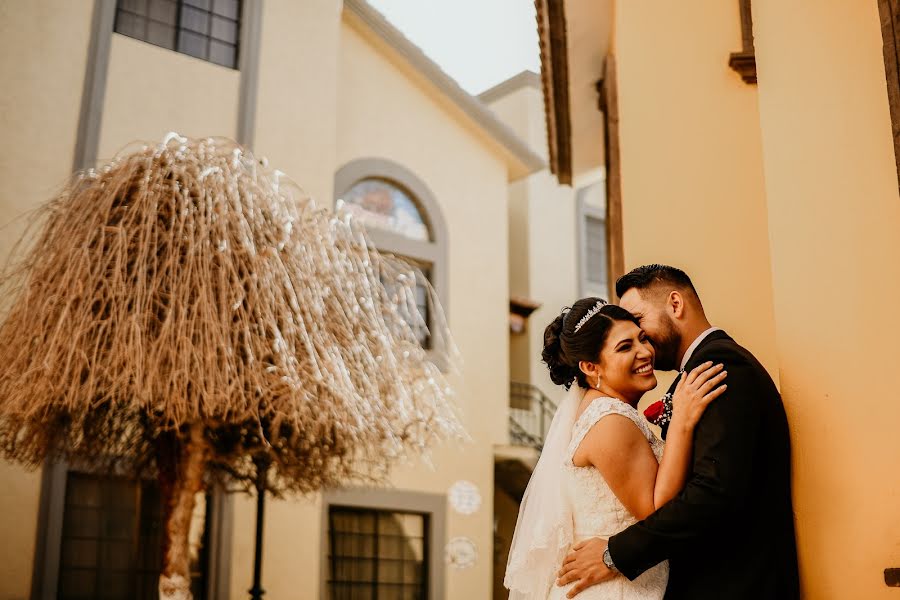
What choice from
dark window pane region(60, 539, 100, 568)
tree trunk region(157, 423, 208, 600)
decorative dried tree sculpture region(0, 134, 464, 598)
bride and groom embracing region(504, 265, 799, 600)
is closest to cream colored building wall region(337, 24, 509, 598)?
dark window pane region(60, 539, 100, 568)

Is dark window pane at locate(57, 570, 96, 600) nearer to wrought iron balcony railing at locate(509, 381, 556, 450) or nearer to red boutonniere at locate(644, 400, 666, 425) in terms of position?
wrought iron balcony railing at locate(509, 381, 556, 450)

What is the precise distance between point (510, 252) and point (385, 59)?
222 inches

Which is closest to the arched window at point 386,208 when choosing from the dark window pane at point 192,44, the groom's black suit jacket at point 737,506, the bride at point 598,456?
the dark window pane at point 192,44

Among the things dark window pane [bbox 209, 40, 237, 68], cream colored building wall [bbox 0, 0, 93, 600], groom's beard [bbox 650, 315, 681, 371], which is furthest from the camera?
dark window pane [bbox 209, 40, 237, 68]

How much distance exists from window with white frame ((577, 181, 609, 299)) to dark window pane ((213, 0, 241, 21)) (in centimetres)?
958

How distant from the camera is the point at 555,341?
13.0 feet

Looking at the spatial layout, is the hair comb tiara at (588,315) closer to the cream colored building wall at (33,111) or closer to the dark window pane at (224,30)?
the cream colored building wall at (33,111)

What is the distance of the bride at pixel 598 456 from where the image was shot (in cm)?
331

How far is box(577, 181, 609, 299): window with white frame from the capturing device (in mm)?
21578

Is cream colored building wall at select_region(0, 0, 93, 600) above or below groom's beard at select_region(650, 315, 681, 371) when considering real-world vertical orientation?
above

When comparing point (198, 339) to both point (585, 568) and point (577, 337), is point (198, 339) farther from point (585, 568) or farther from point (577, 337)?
point (585, 568)

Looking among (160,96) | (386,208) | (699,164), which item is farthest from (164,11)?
(699,164)

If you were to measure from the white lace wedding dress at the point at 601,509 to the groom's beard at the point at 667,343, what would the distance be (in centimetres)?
22

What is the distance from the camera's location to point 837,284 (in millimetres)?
2971
